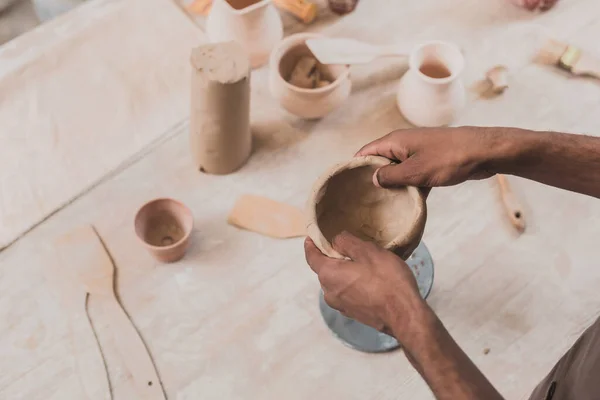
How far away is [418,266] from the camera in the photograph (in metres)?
0.98

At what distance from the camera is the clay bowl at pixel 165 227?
955 millimetres

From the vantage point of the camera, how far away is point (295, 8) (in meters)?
1.25

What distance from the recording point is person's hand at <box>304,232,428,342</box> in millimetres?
650

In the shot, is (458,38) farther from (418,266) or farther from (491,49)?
(418,266)

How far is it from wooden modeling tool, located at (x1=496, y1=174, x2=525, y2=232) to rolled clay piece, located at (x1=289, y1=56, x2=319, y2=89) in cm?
36

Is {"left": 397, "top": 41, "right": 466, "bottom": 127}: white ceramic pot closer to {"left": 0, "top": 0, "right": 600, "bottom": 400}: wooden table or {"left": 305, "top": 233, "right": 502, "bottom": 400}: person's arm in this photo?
{"left": 0, "top": 0, "right": 600, "bottom": 400}: wooden table

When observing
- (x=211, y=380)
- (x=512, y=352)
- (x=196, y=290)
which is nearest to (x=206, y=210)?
(x=196, y=290)

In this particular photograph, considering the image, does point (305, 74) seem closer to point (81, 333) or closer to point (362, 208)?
point (362, 208)

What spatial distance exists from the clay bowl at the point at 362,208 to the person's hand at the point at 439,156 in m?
0.02

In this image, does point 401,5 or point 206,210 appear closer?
point 206,210

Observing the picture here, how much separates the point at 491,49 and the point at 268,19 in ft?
1.46

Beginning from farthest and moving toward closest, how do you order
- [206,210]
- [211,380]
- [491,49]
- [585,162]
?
[491,49]
[206,210]
[211,380]
[585,162]

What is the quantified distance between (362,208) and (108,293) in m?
0.42

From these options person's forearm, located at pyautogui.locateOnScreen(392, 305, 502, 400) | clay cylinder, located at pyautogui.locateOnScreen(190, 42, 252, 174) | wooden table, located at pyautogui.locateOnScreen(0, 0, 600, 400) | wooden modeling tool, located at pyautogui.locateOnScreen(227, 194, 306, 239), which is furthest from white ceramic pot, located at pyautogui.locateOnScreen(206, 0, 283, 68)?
person's forearm, located at pyautogui.locateOnScreen(392, 305, 502, 400)
